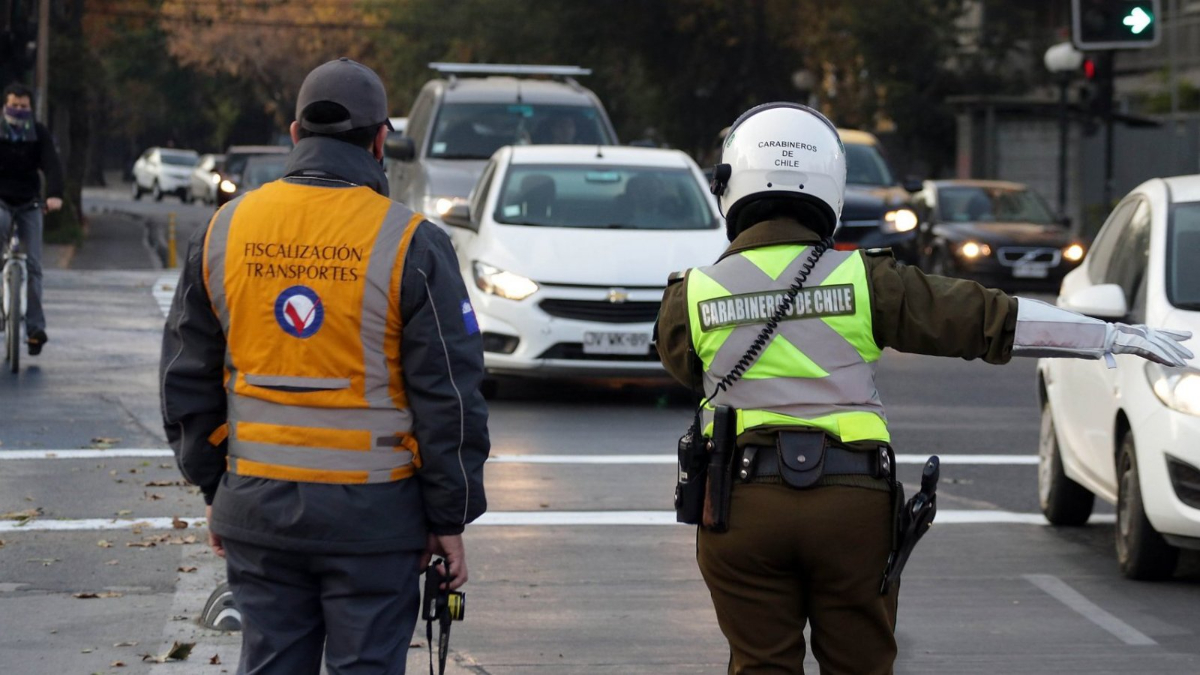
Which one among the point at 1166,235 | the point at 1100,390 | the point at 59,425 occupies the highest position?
the point at 1166,235

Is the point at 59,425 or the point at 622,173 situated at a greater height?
the point at 622,173

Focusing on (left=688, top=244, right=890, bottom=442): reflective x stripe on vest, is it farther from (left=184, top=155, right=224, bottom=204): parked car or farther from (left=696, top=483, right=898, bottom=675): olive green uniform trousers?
(left=184, top=155, right=224, bottom=204): parked car

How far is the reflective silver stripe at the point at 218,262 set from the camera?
154 inches

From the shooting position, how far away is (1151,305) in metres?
7.67

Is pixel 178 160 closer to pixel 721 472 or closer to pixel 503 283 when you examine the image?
pixel 503 283

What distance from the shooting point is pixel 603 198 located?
1347cm

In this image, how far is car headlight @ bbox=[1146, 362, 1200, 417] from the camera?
7.02 metres

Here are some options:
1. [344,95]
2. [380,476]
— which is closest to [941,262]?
[344,95]

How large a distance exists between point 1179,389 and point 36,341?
28.1ft

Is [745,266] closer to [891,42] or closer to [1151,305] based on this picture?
[1151,305]

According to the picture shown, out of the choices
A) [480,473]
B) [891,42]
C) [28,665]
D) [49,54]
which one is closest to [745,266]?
[480,473]

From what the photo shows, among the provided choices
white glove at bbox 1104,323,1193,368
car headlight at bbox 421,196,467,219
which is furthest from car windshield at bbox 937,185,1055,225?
Answer: white glove at bbox 1104,323,1193,368

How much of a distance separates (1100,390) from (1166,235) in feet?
2.33

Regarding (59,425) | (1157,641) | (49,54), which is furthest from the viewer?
(49,54)
